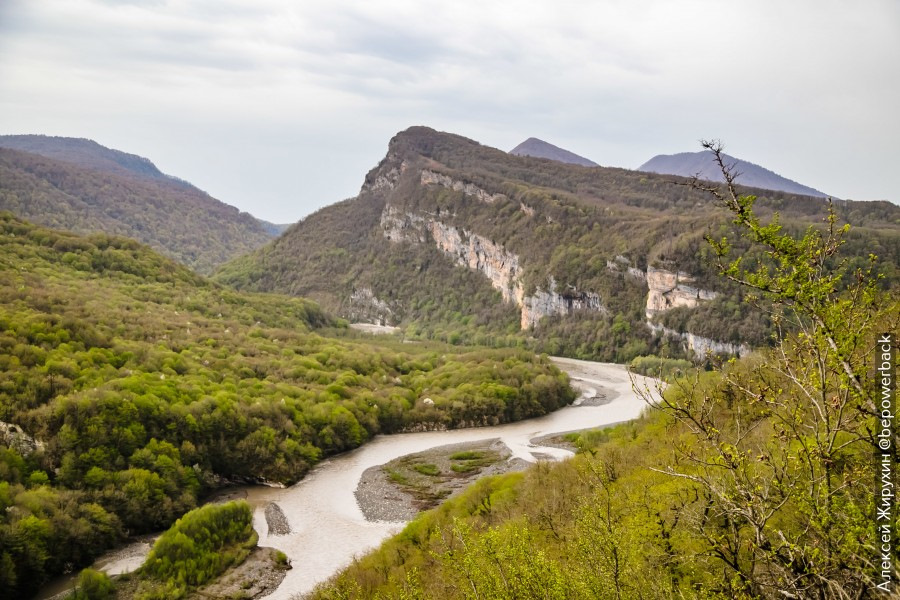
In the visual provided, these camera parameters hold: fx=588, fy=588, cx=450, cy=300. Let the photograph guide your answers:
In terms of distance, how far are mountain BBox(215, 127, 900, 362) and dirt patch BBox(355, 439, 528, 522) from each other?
38582mm

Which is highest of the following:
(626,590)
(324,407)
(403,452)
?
(626,590)

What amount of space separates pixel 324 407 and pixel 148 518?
78.5ft

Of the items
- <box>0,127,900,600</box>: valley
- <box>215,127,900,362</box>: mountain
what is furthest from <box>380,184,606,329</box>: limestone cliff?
<box>0,127,900,600</box>: valley

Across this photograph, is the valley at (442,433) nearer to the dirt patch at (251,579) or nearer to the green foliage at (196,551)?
the green foliage at (196,551)

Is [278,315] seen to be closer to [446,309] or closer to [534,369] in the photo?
[534,369]

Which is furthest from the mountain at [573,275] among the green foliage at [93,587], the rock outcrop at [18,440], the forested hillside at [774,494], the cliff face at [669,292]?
the rock outcrop at [18,440]

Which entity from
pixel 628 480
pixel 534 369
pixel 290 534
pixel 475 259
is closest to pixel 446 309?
pixel 475 259

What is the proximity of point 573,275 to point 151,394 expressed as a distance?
109 m

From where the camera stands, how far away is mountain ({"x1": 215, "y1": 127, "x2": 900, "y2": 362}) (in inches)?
4397

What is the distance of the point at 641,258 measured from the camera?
131 metres

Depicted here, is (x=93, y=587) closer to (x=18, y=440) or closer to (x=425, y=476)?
(x=18, y=440)

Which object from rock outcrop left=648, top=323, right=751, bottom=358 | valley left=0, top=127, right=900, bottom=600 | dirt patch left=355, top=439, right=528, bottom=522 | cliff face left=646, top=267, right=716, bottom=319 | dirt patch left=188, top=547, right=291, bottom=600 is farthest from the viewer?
cliff face left=646, top=267, right=716, bottom=319

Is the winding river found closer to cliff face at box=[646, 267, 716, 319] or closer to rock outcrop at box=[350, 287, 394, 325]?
cliff face at box=[646, 267, 716, 319]

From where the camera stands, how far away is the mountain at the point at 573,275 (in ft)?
366
